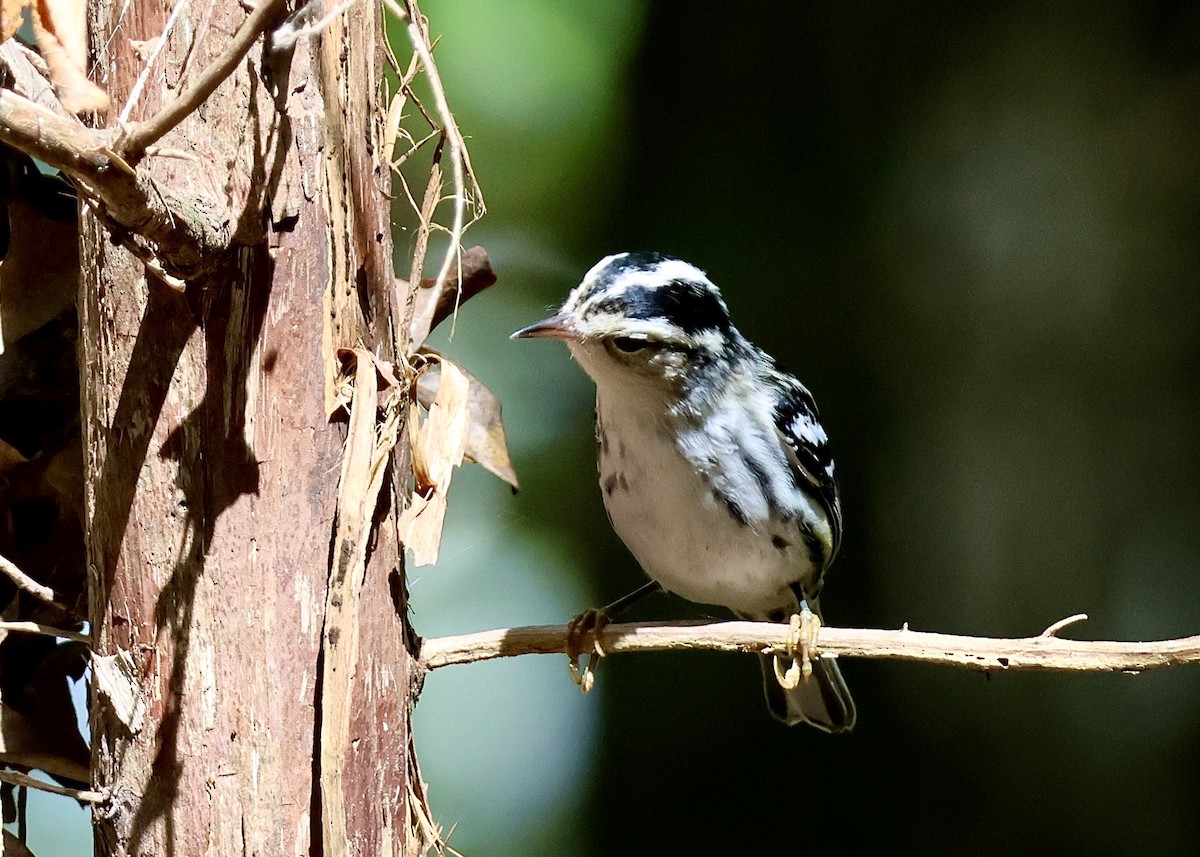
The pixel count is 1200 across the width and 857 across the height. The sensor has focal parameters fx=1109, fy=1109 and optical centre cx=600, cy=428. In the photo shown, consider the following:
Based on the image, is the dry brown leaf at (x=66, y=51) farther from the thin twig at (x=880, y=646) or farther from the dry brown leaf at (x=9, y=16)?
the thin twig at (x=880, y=646)

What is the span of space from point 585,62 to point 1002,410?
144 cm

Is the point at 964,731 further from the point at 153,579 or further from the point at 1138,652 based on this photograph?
the point at 153,579

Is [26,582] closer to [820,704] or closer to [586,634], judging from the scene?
[586,634]

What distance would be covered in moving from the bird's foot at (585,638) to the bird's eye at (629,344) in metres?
0.44

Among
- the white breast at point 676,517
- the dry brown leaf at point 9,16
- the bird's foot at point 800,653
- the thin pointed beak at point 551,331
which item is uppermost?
the dry brown leaf at point 9,16

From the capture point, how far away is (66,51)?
1.13m

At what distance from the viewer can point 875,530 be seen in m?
2.87

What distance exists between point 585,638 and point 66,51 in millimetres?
1030

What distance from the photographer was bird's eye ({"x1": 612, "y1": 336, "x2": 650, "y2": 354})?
1.75m

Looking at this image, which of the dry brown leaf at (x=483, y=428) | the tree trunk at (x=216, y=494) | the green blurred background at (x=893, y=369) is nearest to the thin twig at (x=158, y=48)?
the tree trunk at (x=216, y=494)

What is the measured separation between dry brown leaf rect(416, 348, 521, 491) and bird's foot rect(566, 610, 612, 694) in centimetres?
25

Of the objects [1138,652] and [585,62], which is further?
[585,62]

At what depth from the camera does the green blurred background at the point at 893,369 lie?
2.86 meters

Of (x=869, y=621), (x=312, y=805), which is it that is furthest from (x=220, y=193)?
(x=869, y=621)
